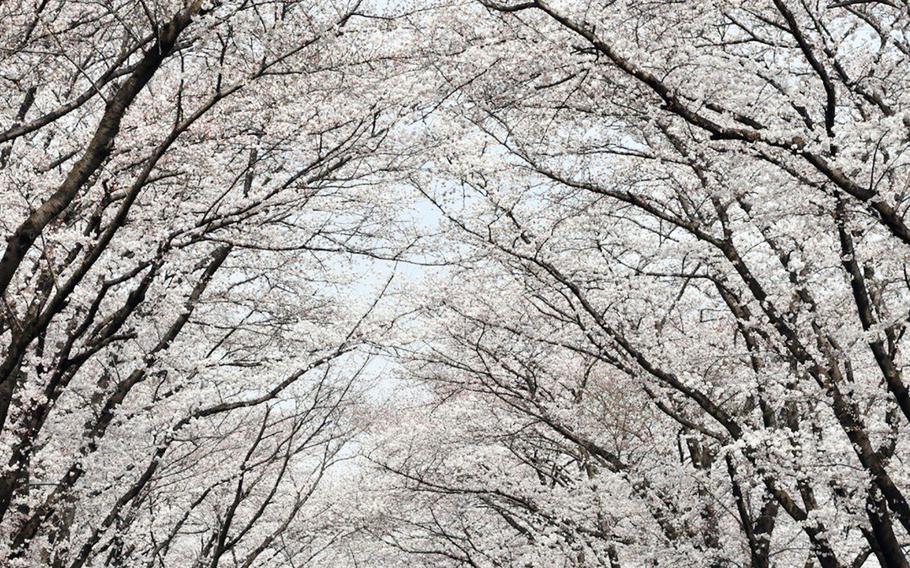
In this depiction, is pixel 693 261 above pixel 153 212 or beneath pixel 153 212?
above

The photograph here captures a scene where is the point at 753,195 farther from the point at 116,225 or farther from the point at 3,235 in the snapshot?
the point at 3,235

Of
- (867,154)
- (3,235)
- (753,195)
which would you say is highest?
(753,195)

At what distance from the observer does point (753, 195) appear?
6.61m

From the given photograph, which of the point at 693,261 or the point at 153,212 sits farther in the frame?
the point at 693,261

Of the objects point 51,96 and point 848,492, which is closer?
point 848,492

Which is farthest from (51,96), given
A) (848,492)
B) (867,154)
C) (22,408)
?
(848,492)

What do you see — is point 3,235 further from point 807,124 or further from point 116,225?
point 807,124

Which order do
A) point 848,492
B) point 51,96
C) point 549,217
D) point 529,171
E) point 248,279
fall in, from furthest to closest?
point 248,279 → point 549,217 → point 529,171 → point 51,96 → point 848,492

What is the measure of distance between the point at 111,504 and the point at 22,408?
211cm

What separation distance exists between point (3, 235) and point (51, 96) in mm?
1808

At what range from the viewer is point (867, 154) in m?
5.30

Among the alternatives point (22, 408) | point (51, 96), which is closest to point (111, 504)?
point (22, 408)

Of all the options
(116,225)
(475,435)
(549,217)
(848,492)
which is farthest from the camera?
(475,435)

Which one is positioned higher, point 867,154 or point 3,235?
point 867,154
